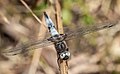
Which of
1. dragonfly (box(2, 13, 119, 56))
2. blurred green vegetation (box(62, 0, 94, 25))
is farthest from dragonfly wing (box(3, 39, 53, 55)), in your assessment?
blurred green vegetation (box(62, 0, 94, 25))

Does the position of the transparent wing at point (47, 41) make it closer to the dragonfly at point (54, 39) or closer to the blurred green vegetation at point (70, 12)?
the dragonfly at point (54, 39)

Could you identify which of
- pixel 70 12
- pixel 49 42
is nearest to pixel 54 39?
pixel 49 42

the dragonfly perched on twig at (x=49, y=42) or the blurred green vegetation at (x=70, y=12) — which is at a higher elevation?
the blurred green vegetation at (x=70, y=12)

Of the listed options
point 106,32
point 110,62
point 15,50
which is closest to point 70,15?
point 106,32

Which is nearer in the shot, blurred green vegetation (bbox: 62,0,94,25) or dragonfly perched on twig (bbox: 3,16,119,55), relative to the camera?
dragonfly perched on twig (bbox: 3,16,119,55)

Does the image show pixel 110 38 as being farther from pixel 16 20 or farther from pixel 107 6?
pixel 16 20

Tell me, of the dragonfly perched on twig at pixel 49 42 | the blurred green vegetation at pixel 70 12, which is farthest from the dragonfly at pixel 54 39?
the blurred green vegetation at pixel 70 12

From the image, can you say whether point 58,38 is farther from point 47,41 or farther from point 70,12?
point 70,12

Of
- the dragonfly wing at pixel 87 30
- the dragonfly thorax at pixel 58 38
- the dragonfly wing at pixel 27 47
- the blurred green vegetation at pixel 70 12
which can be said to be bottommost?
the dragonfly thorax at pixel 58 38

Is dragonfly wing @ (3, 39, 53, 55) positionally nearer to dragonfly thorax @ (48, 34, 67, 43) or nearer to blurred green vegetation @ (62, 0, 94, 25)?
dragonfly thorax @ (48, 34, 67, 43)

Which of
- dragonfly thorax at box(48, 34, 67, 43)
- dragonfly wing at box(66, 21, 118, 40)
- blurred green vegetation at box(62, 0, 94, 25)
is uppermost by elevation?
blurred green vegetation at box(62, 0, 94, 25)

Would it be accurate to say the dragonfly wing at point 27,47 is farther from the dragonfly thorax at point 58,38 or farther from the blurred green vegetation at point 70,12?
the blurred green vegetation at point 70,12

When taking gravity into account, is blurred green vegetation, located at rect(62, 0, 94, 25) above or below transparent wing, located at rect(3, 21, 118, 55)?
above

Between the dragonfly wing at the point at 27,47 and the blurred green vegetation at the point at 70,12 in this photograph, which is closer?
the dragonfly wing at the point at 27,47
